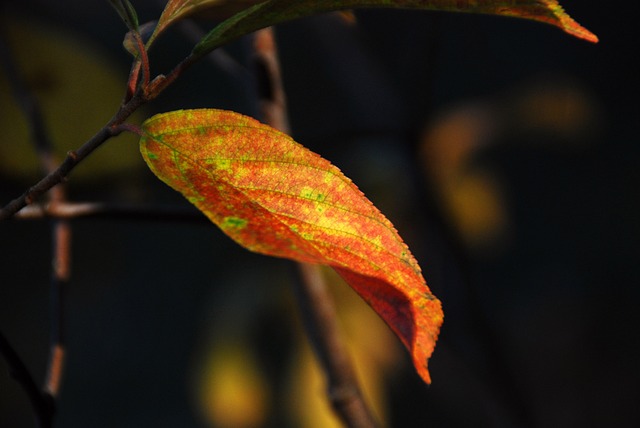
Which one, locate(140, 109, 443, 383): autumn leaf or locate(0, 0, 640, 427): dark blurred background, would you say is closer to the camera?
locate(140, 109, 443, 383): autumn leaf

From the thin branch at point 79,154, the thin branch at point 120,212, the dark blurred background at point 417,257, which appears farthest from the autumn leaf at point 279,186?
the dark blurred background at point 417,257

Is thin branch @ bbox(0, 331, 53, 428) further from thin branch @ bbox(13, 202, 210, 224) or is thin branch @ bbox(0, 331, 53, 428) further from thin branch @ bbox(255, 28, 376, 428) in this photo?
thin branch @ bbox(255, 28, 376, 428)

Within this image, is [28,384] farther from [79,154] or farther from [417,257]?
[417,257]

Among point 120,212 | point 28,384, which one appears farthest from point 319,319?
point 28,384

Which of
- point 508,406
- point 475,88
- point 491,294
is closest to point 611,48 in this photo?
point 475,88

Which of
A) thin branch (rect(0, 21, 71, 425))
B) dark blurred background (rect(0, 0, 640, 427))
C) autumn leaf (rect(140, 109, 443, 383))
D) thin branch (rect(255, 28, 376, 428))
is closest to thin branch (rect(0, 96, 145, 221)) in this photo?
autumn leaf (rect(140, 109, 443, 383))

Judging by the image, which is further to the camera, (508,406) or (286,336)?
(286,336)

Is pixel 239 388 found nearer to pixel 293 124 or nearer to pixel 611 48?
pixel 293 124
